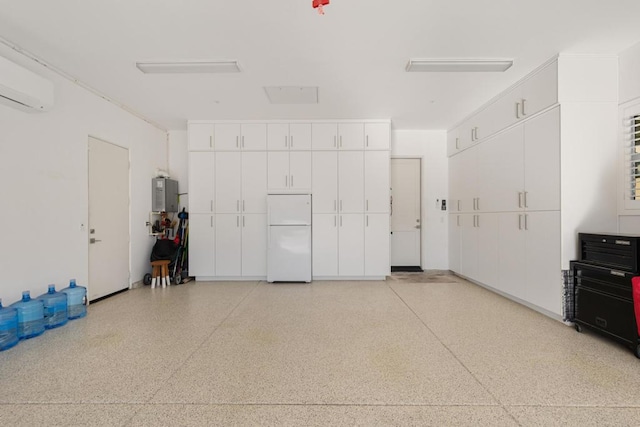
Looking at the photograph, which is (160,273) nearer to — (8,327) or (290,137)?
(8,327)

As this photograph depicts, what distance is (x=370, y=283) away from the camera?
5.04 m

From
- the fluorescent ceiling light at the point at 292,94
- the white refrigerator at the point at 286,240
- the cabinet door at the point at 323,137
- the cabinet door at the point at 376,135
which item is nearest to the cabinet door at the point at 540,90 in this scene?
the cabinet door at the point at 376,135

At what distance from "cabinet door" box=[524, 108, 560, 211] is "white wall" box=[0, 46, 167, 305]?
5.33 meters

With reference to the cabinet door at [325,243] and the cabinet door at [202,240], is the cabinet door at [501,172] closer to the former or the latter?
the cabinet door at [325,243]

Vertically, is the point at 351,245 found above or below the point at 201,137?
below

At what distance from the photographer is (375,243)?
17.1ft

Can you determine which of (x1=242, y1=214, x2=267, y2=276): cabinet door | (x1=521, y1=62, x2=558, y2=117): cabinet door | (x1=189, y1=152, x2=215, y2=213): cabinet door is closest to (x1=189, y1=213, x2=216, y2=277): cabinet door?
(x1=189, y1=152, x2=215, y2=213): cabinet door

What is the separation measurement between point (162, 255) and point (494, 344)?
469cm

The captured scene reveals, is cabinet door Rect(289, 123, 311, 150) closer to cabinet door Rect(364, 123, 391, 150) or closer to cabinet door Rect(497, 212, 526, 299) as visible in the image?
cabinet door Rect(364, 123, 391, 150)

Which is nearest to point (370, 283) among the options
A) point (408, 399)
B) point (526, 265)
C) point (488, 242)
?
point (488, 242)

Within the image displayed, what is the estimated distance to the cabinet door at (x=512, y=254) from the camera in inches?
145

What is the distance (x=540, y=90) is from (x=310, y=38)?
102 inches

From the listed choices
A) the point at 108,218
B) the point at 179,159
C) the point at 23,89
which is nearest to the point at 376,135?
the point at 179,159

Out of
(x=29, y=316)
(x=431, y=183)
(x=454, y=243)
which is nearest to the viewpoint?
(x=29, y=316)
